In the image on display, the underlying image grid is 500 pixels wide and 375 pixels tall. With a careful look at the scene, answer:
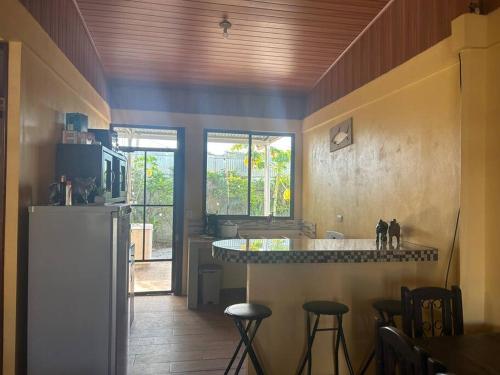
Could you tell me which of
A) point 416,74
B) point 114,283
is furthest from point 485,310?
point 114,283

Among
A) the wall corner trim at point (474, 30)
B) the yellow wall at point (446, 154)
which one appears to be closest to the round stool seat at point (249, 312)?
the yellow wall at point (446, 154)

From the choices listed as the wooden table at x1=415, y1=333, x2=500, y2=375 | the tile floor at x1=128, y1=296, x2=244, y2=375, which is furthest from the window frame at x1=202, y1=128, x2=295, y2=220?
the wooden table at x1=415, y1=333, x2=500, y2=375

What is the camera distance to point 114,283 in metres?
2.27

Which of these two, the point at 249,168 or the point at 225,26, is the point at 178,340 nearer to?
the point at 249,168

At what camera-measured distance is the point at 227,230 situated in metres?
4.78

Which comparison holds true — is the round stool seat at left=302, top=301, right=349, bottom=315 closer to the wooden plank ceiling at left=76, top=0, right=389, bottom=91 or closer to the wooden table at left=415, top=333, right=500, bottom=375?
the wooden table at left=415, top=333, right=500, bottom=375

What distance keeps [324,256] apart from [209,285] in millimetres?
2541

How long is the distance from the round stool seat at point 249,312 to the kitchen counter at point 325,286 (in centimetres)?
18

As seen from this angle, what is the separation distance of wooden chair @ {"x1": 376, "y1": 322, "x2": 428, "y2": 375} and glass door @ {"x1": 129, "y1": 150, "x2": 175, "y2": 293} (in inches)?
158

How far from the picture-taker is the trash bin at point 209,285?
4629 millimetres

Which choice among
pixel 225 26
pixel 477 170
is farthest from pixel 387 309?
pixel 225 26

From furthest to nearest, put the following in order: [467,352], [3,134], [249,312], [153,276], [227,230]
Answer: [153,276] → [227,230] → [249,312] → [3,134] → [467,352]

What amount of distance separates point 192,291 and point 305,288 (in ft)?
7.38

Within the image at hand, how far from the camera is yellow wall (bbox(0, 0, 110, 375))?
201 cm
